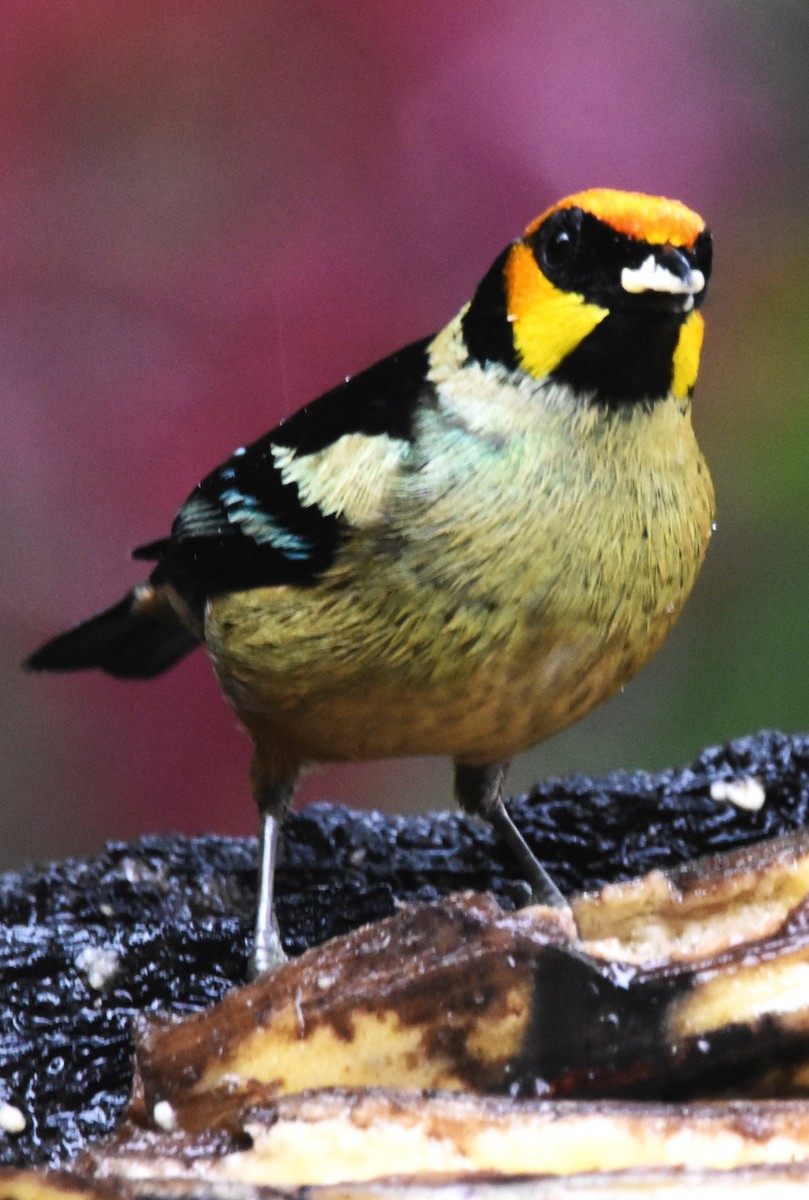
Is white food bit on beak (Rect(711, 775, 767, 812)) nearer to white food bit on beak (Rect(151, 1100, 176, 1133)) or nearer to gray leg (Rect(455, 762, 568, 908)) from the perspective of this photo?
gray leg (Rect(455, 762, 568, 908))

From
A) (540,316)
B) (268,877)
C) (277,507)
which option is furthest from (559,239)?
(268,877)

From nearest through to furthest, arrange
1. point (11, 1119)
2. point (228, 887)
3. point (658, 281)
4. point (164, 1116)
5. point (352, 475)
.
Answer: point (164, 1116) → point (11, 1119) → point (658, 281) → point (352, 475) → point (228, 887)

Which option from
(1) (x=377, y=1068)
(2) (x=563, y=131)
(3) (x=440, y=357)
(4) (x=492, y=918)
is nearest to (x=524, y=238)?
(3) (x=440, y=357)

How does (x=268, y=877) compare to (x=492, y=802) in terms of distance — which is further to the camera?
(x=492, y=802)

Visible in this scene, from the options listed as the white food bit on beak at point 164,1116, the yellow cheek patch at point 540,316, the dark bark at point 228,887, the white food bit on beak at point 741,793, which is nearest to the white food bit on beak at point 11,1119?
the dark bark at point 228,887

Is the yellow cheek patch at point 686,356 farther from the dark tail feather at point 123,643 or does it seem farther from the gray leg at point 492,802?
the dark tail feather at point 123,643

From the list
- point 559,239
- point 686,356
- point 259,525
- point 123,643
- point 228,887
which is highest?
point 559,239

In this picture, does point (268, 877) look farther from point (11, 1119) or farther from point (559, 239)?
point (559, 239)
